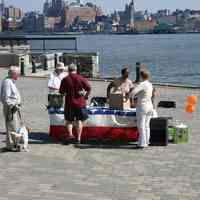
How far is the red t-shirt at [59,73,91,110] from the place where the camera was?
471 inches

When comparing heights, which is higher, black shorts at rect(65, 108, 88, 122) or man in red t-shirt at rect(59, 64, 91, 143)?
man in red t-shirt at rect(59, 64, 91, 143)

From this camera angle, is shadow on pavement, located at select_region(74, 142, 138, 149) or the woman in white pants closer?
the woman in white pants

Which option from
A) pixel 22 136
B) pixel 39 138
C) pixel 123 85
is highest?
pixel 123 85

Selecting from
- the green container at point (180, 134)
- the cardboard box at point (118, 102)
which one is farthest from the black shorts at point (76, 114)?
the green container at point (180, 134)

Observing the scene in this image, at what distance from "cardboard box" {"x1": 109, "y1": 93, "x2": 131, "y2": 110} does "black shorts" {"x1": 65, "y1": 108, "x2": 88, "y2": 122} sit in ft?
2.37

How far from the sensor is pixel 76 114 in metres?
12.0

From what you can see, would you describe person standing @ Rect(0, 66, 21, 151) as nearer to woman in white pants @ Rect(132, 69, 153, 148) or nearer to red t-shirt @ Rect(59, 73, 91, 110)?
red t-shirt @ Rect(59, 73, 91, 110)

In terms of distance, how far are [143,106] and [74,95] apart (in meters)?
1.32

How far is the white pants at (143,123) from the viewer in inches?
458

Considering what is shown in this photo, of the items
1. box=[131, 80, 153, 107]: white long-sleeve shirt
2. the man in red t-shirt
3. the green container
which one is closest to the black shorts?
the man in red t-shirt

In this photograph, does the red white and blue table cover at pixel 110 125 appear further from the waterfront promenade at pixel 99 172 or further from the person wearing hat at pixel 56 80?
the person wearing hat at pixel 56 80

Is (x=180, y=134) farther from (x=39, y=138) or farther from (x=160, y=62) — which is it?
(x=160, y=62)

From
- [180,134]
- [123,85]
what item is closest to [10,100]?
[123,85]

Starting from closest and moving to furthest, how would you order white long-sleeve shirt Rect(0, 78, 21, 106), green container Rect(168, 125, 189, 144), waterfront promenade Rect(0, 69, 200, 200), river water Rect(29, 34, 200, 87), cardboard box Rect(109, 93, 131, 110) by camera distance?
waterfront promenade Rect(0, 69, 200, 200), white long-sleeve shirt Rect(0, 78, 21, 106), green container Rect(168, 125, 189, 144), cardboard box Rect(109, 93, 131, 110), river water Rect(29, 34, 200, 87)
